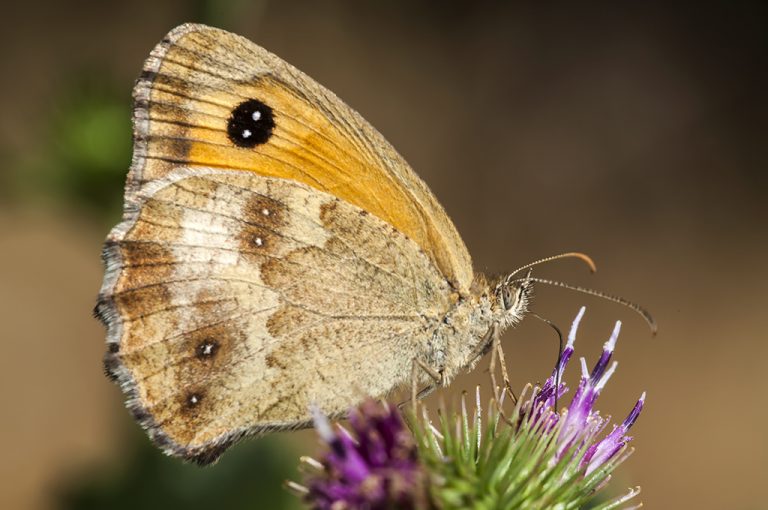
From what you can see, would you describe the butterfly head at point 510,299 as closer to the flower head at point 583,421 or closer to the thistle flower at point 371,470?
the flower head at point 583,421

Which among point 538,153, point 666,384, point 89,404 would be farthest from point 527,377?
point 89,404

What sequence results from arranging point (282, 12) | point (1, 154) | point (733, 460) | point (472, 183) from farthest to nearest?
point (282, 12) < point (472, 183) < point (733, 460) < point (1, 154)

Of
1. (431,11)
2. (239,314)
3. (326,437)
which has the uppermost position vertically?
(431,11)

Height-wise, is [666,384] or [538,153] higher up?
[538,153]

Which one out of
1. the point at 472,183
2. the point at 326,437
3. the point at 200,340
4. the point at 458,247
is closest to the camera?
the point at 326,437

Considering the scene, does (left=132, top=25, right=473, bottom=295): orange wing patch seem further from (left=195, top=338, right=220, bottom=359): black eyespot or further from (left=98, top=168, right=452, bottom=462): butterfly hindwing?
(left=195, top=338, right=220, bottom=359): black eyespot

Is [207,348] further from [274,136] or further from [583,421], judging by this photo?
[583,421]

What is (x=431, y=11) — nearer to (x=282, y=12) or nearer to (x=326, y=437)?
(x=282, y=12)
